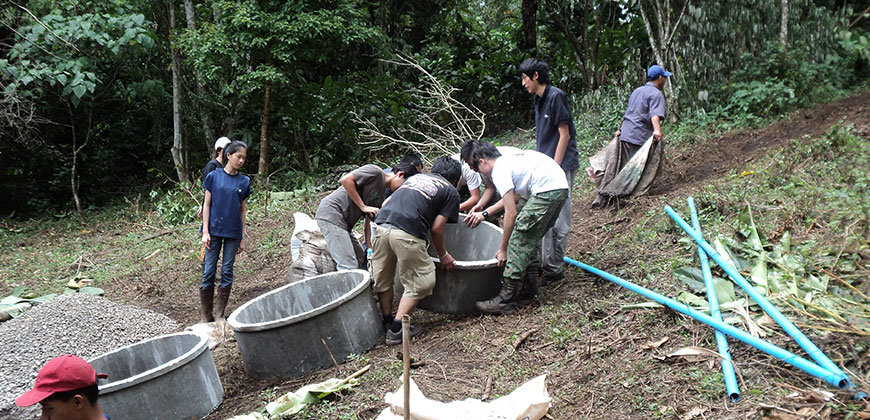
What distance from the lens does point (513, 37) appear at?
14070 millimetres

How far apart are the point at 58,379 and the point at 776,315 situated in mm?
3378

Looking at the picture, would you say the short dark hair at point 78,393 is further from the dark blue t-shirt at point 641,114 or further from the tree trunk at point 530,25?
the tree trunk at point 530,25

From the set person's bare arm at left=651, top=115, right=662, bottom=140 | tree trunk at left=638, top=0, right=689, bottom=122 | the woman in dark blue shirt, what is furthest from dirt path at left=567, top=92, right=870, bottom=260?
the woman in dark blue shirt

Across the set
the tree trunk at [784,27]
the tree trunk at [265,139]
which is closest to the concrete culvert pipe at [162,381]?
the tree trunk at [265,139]

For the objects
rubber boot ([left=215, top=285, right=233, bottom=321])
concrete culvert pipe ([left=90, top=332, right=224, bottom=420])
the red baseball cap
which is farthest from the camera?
rubber boot ([left=215, top=285, right=233, bottom=321])

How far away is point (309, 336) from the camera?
4023 mm

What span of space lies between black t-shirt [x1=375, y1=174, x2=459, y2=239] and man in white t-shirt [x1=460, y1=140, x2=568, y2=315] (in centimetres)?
31

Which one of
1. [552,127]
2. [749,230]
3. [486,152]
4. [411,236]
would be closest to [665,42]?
[552,127]

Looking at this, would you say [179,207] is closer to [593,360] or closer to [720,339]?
[593,360]

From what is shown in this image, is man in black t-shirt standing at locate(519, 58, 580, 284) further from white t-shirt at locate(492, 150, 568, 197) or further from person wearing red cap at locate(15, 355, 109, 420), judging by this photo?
person wearing red cap at locate(15, 355, 109, 420)

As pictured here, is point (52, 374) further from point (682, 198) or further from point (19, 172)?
point (19, 172)

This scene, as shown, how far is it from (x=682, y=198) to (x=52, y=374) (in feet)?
17.4

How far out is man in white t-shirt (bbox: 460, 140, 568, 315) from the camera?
4.29 m

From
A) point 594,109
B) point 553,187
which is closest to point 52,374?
point 553,187
